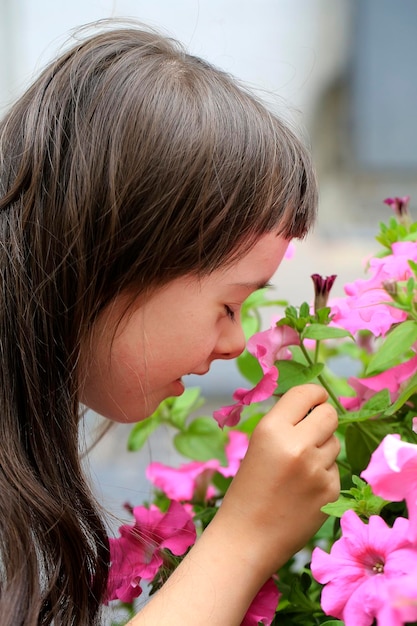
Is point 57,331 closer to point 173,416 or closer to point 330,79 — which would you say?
point 173,416

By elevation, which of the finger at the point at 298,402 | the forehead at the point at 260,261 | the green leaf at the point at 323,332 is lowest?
the finger at the point at 298,402

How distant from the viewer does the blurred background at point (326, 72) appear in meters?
1.93

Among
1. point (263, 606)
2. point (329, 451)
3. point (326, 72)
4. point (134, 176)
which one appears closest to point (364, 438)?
point (329, 451)

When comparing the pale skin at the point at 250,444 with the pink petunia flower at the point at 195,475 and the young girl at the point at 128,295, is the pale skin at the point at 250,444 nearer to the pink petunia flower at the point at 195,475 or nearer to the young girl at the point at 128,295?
the young girl at the point at 128,295

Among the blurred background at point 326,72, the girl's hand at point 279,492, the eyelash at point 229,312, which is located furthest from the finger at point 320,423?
the blurred background at point 326,72

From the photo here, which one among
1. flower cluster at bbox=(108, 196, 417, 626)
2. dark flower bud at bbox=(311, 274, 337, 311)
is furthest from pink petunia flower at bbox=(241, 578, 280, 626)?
dark flower bud at bbox=(311, 274, 337, 311)

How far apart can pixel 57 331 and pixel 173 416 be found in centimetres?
22

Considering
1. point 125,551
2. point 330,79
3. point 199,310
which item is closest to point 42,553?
point 125,551

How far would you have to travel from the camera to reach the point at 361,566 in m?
0.47

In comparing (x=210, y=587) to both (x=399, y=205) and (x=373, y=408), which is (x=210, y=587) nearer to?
(x=373, y=408)

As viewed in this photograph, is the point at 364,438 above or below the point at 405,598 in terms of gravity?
below

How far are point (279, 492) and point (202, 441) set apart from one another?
22 cm

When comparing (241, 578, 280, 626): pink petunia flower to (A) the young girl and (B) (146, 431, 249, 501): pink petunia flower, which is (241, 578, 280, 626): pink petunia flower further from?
(B) (146, 431, 249, 501): pink petunia flower

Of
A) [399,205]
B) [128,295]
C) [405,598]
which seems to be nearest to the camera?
[405,598]
